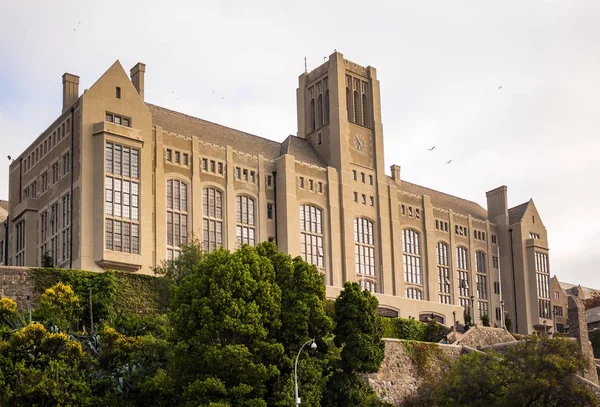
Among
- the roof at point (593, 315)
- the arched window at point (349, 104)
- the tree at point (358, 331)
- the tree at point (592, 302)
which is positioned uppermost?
the arched window at point (349, 104)

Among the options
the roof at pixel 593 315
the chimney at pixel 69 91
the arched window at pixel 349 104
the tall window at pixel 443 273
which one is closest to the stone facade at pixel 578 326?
the tall window at pixel 443 273

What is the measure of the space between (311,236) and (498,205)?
3425 centimetres

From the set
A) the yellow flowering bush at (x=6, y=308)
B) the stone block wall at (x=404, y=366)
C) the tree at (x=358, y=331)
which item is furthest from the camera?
the stone block wall at (x=404, y=366)

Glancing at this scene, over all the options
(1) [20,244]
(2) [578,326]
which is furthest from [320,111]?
Result: (1) [20,244]

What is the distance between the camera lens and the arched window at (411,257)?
97.5 meters

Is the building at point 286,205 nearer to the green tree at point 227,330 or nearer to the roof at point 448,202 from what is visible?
the roof at point 448,202

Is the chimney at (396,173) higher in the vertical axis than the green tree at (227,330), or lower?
higher

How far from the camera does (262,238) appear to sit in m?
84.6

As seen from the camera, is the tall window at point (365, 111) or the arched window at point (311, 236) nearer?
the arched window at point (311, 236)

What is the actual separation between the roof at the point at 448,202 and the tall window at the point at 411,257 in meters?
6.61

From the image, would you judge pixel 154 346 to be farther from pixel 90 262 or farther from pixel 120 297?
pixel 90 262

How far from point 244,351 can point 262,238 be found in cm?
3584

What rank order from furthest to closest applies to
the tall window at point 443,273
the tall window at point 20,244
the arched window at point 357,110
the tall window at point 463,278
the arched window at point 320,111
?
the tall window at point 463,278 < the tall window at point 443,273 < the arched window at point 320,111 < the arched window at point 357,110 < the tall window at point 20,244

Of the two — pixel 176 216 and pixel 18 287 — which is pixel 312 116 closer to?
pixel 176 216
